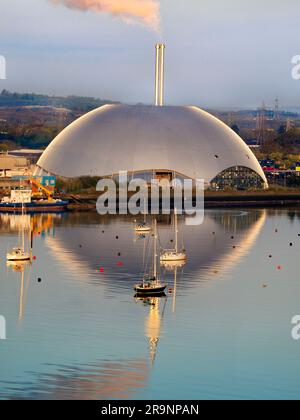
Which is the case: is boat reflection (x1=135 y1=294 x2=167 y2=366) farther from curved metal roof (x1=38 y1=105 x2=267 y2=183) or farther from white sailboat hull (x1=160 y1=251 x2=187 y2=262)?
curved metal roof (x1=38 y1=105 x2=267 y2=183)

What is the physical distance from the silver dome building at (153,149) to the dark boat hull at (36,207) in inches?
306

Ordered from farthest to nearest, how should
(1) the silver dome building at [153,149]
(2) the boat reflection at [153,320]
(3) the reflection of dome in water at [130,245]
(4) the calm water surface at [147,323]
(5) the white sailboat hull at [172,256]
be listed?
(1) the silver dome building at [153,149] < (5) the white sailboat hull at [172,256] < (3) the reflection of dome in water at [130,245] < (2) the boat reflection at [153,320] < (4) the calm water surface at [147,323]

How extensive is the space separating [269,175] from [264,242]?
50.7m

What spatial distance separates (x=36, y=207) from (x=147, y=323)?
45069 millimetres

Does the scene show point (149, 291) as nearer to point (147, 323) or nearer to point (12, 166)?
point (147, 323)

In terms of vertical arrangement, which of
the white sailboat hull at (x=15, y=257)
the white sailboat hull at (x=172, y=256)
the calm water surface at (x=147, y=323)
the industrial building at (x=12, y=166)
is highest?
the industrial building at (x=12, y=166)

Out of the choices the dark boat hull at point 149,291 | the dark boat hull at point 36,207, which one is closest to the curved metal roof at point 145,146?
the dark boat hull at point 36,207

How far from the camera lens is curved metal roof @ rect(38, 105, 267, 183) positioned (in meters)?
81.8

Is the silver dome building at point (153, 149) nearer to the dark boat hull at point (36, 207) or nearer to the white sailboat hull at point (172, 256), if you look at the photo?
the dark boat hull at point (36, 207)

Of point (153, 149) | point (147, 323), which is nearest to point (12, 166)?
point (153, 149)

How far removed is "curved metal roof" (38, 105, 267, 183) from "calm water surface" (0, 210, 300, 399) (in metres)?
31.2

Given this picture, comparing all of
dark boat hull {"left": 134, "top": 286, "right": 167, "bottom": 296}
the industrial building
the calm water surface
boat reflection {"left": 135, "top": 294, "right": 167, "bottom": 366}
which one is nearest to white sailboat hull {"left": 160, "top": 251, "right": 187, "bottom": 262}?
the calm water surface

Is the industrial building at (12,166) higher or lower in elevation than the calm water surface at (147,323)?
higher

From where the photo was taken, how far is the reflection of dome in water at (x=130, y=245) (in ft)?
134
